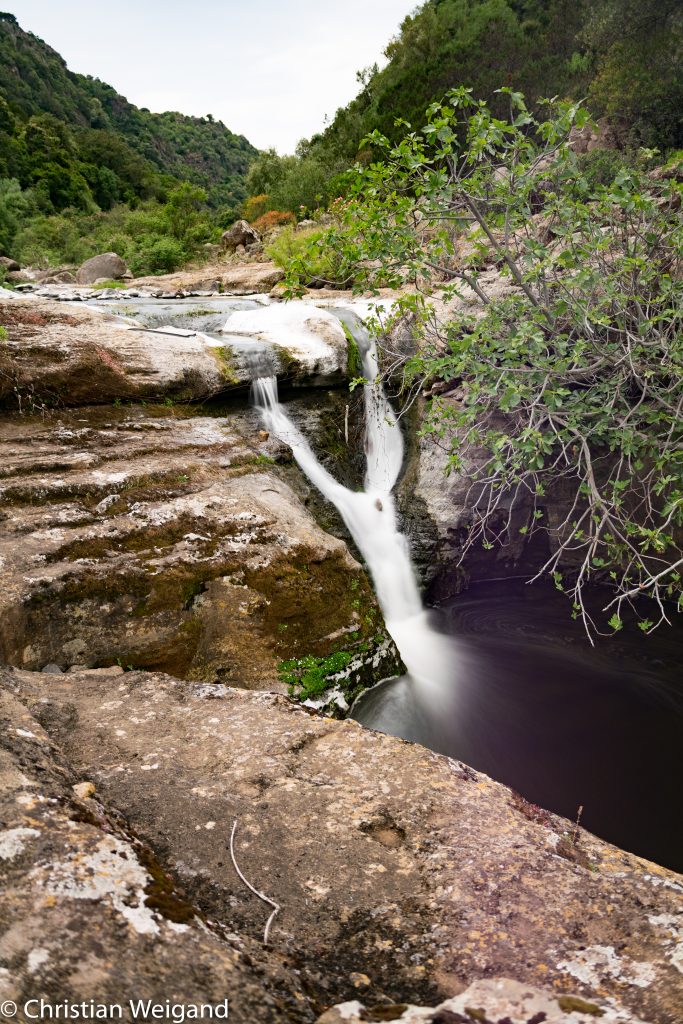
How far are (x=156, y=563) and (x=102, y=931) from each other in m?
3.82

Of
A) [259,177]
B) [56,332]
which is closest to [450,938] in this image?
[56,332]

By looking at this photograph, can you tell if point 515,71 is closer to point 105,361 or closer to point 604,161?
point 604,161

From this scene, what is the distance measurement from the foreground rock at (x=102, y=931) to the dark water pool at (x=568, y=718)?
3.71 meters

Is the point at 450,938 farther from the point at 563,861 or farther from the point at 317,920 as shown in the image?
the point at 563,861

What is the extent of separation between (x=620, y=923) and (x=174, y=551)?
4.48 metres

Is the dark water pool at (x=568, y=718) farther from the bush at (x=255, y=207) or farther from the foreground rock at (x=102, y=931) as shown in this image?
the bush at (x=255, y=207)

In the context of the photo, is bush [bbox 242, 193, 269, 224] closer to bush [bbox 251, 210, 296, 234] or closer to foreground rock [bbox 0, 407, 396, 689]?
bush [bbox 251, 210, 296, 234]

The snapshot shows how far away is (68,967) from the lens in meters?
1.60

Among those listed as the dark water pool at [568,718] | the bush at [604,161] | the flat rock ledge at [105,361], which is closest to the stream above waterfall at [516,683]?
the dark water pool at [568,718]

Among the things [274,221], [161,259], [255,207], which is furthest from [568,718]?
[255,207]

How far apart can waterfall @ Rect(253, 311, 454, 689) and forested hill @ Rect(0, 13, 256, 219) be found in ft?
101

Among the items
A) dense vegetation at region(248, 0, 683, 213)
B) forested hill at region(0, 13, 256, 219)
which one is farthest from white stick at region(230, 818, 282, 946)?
forested hill at region(0, 13, 256, 219)

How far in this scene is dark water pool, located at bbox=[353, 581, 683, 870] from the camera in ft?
16.4

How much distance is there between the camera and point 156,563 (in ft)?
17.5
